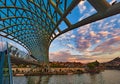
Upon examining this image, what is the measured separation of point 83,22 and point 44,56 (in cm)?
7045

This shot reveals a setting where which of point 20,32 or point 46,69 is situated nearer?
point 20,32

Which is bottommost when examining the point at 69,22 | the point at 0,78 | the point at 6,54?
the point at 0,78

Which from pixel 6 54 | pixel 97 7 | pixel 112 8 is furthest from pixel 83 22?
pixel 6 54

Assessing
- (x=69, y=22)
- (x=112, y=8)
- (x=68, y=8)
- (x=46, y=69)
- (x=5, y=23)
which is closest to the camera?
(x=112, y=8)

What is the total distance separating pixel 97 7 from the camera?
568 inches

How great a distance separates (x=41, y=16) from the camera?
40469mm

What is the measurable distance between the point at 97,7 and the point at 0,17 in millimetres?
44074

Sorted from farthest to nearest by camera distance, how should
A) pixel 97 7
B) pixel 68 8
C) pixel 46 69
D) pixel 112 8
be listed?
1. pixel 46 69
2. pixel 68 8
3. pixel 97 7
4. pixel 112 8

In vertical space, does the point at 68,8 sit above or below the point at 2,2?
below

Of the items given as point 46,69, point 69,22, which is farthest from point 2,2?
point 46,69

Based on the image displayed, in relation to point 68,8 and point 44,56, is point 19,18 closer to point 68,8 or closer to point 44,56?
point 44,56

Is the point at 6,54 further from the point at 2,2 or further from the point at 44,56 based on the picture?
the point at 44,56

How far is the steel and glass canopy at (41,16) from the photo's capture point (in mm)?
Answer: 15129

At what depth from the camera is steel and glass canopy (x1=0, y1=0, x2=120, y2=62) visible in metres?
15.1
